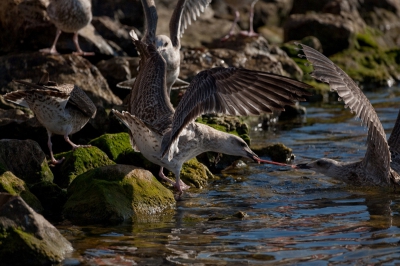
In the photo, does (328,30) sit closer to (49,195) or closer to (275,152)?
(275,152)

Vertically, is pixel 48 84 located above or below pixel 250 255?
above

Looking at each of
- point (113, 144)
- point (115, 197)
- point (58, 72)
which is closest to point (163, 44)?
point (58, 72)

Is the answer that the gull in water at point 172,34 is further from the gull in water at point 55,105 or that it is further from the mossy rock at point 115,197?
the mossy rock at point 115,197

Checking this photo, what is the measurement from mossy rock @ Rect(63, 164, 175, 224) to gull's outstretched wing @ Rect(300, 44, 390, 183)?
1.89 metres

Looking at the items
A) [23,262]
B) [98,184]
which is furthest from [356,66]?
[23,262]

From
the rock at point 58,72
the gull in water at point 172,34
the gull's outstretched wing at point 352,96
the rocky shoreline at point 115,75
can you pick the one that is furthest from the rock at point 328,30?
the gull's outstretched wing at point 352,96

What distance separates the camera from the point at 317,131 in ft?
39.9

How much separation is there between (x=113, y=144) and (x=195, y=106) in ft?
6.24

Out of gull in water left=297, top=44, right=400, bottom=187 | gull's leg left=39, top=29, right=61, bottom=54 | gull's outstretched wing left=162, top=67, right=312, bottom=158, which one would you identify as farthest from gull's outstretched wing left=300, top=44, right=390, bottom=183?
gull's leg left=39, top=29, right=61, bottom=54

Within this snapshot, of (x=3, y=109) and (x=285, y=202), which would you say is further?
(x=3, y=109)

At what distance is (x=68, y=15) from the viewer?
476 inches

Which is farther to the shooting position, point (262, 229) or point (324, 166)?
point (324, 166)

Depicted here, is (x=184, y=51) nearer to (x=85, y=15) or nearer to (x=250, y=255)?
(x=85, y=15)

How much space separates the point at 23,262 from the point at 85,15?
274 inches
